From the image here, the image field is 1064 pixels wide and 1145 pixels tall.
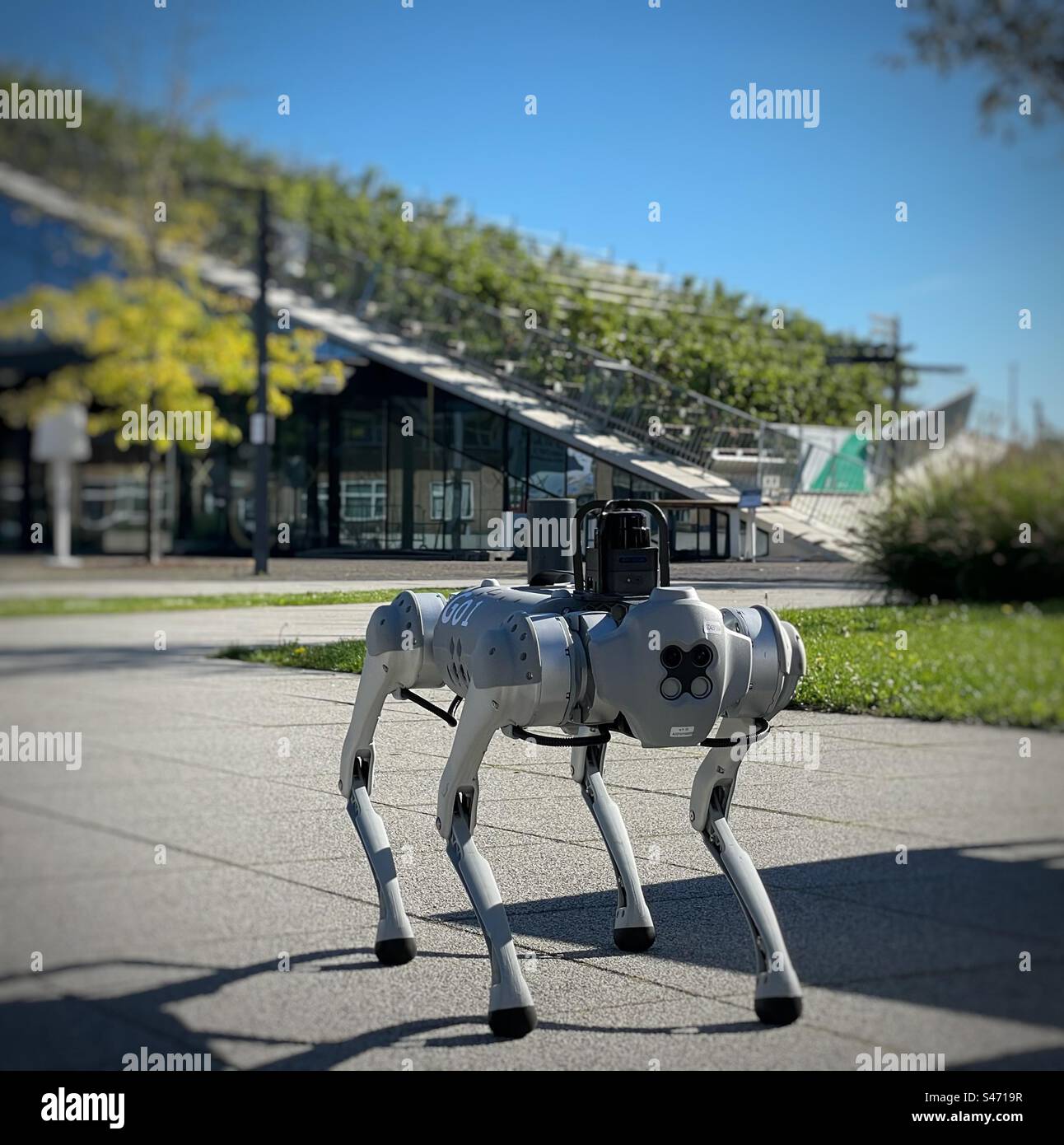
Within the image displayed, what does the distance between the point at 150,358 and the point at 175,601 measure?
0.50 m

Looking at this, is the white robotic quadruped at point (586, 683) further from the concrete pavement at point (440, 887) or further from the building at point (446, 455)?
the building at point (446, 455)

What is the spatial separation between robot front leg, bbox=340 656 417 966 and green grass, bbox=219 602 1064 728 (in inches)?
35.5

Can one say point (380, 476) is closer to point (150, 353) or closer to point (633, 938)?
point (150, 353)

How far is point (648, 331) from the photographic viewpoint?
3.60m

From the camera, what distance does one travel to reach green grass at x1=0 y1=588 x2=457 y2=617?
2654mm

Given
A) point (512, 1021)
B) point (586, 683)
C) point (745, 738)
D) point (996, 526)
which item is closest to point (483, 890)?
point (512, 1021)

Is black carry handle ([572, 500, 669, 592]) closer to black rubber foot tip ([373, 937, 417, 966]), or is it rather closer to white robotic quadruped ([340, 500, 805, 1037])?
white robotic quadruped ([340, 500, 805, 1037])

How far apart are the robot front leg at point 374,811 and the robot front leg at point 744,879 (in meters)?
0.69

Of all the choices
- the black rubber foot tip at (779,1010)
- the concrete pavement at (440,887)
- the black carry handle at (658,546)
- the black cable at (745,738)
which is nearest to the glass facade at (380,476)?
the concrete pavement at (440,887)

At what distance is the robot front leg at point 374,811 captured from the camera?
3354 millimetres

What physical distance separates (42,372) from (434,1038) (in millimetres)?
1417
